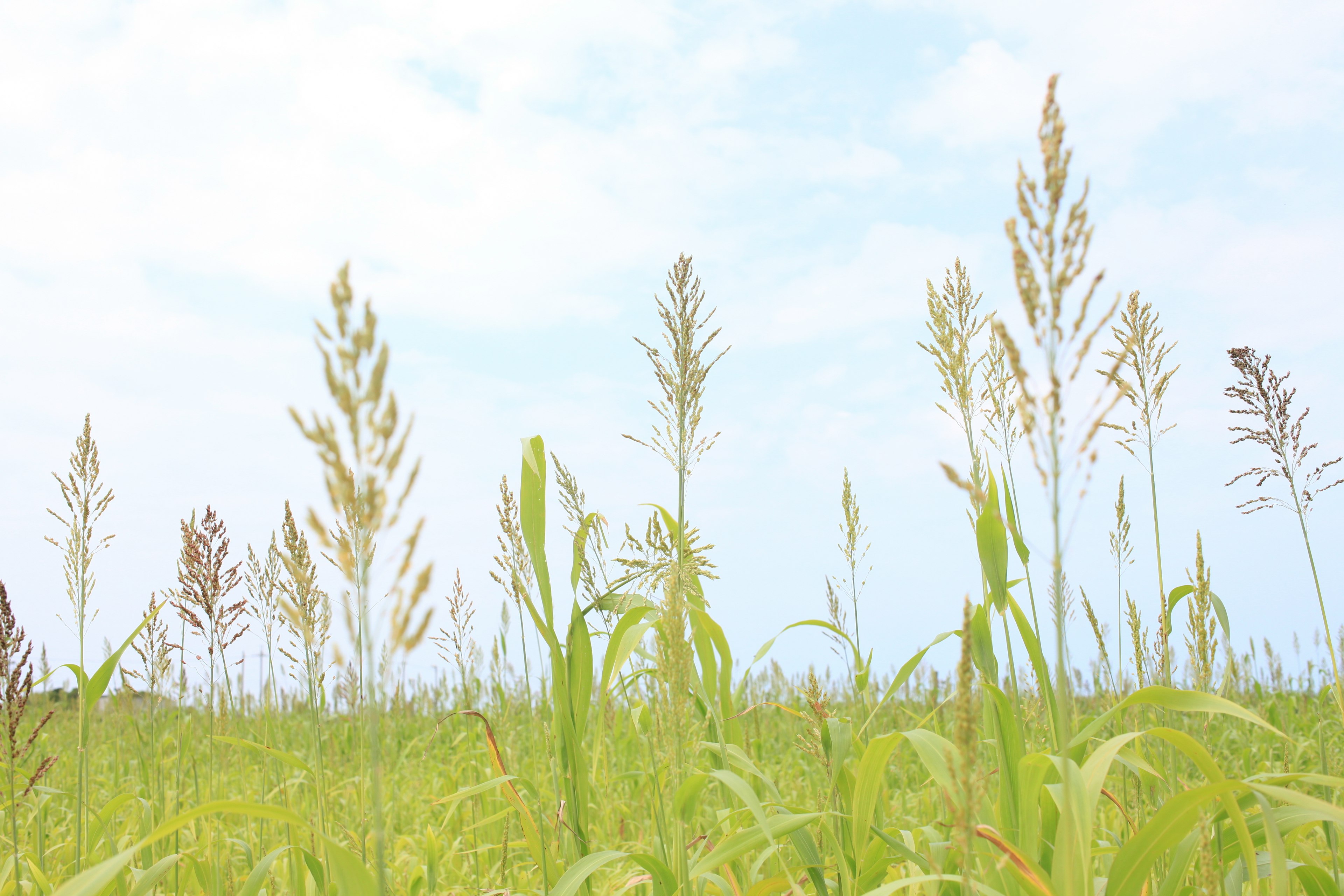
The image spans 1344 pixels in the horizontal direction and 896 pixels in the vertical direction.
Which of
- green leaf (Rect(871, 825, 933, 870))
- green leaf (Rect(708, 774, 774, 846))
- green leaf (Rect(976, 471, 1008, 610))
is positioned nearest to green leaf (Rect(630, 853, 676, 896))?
green leaf (Rect(708, 774, 774, 846))

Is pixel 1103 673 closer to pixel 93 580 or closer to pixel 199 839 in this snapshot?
pixel 199 839

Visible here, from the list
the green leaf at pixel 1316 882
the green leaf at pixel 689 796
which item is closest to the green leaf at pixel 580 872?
the green leaf at pixel 689 796

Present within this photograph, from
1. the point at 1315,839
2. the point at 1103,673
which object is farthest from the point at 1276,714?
the point at 1103,673

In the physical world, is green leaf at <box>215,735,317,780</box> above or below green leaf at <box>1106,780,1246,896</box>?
above

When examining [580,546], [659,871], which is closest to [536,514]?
[580,546]

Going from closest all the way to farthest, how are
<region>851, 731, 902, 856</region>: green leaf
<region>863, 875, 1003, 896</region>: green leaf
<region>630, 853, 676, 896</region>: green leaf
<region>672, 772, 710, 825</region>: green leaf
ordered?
<region>863, 875, 1003, 896</region>: green leaf
<region>672, 772, 710, 825</region>: green leaf
<region>630, 853, 676, 896</region>: green leaf
<region>851, 731, 902, 856</region>: green leaf

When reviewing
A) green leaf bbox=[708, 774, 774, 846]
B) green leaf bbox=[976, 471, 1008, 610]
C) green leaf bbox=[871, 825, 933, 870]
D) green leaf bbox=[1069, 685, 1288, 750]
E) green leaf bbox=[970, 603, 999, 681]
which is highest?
green leaf bbox=[976, 471, 1008, 610]

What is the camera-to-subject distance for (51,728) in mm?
9102

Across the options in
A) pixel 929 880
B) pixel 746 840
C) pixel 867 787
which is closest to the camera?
pixel 929 880

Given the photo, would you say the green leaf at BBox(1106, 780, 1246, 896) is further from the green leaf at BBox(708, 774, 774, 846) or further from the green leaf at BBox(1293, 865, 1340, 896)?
the green leaf at BBox(708, 774, 774, 846)

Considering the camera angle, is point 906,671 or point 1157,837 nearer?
point 1157,837

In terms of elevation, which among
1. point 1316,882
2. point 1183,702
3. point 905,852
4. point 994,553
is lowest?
point 1316,882

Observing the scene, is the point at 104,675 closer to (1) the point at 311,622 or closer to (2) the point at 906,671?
(1) the point at 311,622

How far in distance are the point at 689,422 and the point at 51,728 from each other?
9769 mm
